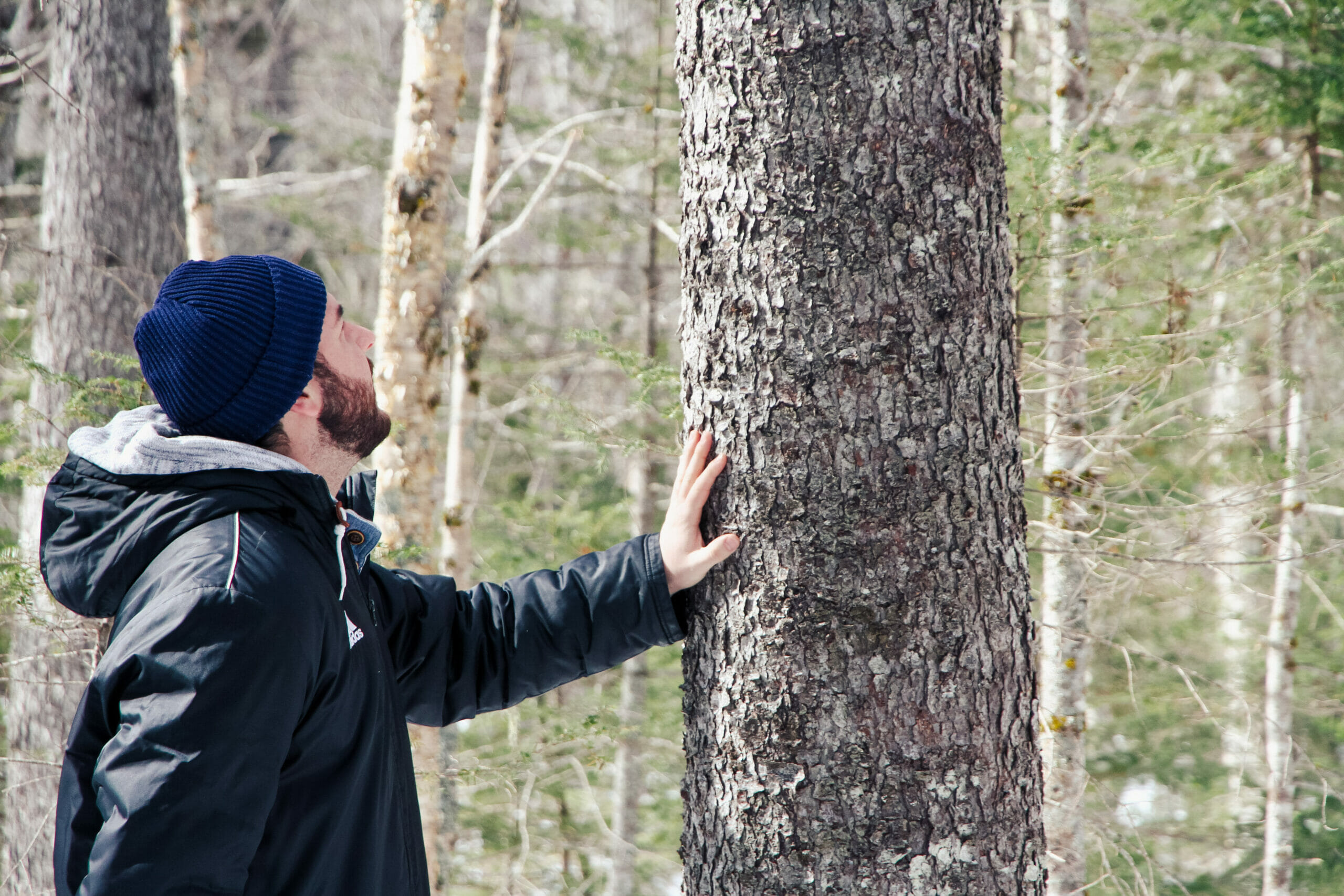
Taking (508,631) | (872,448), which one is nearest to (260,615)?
(508,631)

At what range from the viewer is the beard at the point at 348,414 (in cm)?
195

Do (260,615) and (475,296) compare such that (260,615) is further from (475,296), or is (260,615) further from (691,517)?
(475,296)

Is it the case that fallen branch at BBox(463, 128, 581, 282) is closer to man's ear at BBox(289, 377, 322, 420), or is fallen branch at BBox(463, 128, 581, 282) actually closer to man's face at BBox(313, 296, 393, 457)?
man's face at BBox(313, 296, 393, 457)

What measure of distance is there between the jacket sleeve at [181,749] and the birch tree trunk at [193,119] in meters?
4.34

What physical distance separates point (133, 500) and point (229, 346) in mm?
333

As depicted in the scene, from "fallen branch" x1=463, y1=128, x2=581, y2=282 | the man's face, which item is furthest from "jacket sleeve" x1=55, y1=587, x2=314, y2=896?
"fallen branch" x1=463, y1=128, x2=581, y2=282

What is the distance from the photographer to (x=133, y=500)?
1.65 meters

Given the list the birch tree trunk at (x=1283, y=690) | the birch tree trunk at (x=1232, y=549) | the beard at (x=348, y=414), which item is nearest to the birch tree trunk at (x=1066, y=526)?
the birch tree trunk at (x=1232, y=549)

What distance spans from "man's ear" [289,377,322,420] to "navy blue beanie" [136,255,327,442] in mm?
41

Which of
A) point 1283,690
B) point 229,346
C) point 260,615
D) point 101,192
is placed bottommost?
point 1283,690

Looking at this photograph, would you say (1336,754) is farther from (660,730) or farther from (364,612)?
(364,612)

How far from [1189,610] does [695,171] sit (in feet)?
31.5

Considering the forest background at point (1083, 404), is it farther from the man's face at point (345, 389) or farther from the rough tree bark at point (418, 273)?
the man's face at point (345, 389)

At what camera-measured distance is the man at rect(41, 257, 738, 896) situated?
140 cm
